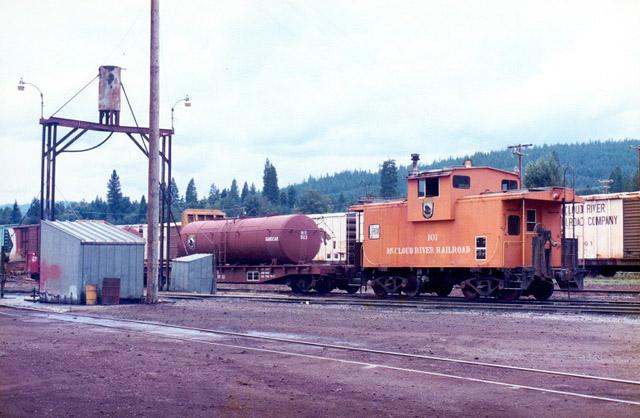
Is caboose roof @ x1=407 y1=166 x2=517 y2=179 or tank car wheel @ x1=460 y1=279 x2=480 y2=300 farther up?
caboose roof @ x1=407 y1=166 x2=517 y2=179

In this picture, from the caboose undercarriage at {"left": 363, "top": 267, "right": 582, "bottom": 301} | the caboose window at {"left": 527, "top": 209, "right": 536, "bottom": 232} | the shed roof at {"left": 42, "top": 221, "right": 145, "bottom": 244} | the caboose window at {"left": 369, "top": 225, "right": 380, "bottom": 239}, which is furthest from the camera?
the caboose window at {"left": 369, "top": 225, "right": 380, "bottom": 239}

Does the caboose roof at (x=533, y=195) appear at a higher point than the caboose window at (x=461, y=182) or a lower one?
lower

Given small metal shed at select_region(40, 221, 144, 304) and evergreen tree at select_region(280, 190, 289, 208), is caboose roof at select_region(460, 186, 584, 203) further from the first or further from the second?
evergreen tree at select_region(280, 190, 289, 208)

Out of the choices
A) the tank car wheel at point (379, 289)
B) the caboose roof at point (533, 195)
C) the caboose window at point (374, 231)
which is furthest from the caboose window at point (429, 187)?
the tank car wheel at point (379, 289)

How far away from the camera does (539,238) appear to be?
70.5 feet

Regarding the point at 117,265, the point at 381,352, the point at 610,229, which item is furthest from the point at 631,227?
the point at 381,352

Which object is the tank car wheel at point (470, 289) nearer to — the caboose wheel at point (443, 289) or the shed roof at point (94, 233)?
the caboose wheel at point (443, 289)

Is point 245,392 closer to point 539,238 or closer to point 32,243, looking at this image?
point 539,238

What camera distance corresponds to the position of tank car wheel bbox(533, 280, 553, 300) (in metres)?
22.2

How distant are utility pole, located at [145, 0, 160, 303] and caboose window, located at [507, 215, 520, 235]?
442 inches

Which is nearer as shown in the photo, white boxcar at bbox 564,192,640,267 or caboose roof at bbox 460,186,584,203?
caboose roof at bbox 460,186,584,203

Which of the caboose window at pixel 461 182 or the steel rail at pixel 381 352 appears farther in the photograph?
Answer: the caboose window at pixel 461 182

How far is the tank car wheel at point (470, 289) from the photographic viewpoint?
73.3 feet

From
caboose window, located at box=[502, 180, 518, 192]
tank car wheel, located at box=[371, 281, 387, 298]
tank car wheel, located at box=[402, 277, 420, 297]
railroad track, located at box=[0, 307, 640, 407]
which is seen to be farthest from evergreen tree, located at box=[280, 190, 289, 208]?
railroad track, located at box=[0, 307, 640, 407]
